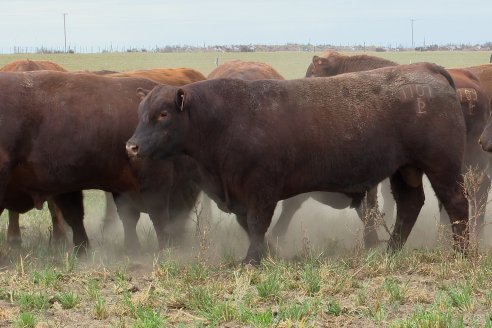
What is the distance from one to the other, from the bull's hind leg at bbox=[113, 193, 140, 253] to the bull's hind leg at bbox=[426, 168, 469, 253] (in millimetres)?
2729

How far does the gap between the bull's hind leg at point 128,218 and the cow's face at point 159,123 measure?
1.23 m

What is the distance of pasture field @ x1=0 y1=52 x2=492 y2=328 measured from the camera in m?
5.32

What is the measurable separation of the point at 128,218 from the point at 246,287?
268 cm

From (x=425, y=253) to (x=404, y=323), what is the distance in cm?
220

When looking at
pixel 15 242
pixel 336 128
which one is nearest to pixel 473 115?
pixel 336 128

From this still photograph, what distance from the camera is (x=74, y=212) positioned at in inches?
323

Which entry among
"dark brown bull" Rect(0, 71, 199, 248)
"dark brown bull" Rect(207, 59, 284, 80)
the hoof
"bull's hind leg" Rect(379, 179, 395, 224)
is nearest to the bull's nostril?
"dark brown bull" Rect(0, 71, 199, 248)

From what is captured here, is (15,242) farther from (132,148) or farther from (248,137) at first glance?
(248,137)

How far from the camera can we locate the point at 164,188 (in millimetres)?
7996

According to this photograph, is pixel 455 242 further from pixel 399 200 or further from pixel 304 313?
pixel 304 313

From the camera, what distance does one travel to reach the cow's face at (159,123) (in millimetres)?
7039

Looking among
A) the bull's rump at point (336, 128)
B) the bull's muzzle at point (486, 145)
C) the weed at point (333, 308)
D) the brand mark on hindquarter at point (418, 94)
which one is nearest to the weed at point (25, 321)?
the weed at point (333, 308)

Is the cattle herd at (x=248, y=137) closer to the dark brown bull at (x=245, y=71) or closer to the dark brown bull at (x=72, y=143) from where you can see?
the dark brown bull at (x=72, y=143)

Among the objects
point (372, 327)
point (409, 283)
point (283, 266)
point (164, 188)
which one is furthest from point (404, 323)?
point (164, 188)
